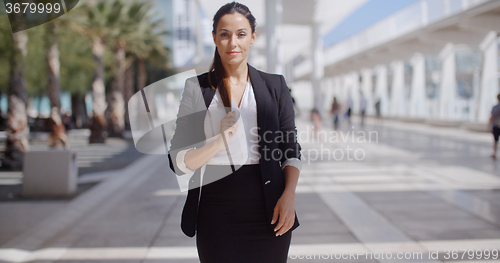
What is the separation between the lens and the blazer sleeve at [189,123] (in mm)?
2002

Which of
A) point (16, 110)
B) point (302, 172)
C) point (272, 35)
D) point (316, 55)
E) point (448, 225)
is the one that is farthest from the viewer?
point (316, 55)

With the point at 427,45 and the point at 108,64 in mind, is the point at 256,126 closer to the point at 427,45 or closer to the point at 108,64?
the point at 427,45

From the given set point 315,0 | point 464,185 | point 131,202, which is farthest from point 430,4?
point 131,202

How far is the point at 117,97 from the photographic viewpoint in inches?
936

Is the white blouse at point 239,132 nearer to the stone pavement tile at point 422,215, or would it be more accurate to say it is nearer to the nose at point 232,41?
the nose at point 232,41

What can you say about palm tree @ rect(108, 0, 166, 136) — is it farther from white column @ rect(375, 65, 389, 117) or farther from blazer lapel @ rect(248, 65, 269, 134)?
blazer lapel @ rect(248, 65, 269, 134)

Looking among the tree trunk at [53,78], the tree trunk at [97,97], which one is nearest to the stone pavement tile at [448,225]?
the tree trunk at [53,78]

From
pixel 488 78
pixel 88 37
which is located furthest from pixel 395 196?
pixel 88 37

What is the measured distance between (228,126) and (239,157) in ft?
0.71

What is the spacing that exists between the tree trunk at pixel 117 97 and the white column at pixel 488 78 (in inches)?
693

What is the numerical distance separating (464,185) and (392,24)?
18075 mm

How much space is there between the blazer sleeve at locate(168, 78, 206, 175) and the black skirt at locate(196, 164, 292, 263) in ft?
0.48

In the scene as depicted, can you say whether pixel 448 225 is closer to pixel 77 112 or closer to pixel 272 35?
pixel 272 35

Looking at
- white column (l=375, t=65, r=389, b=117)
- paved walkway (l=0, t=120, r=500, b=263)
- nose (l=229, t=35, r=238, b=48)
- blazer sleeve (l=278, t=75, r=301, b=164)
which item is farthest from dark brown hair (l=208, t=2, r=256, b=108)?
white column (l=375, t=65, r=389, b=117)
